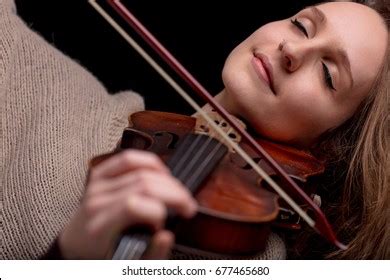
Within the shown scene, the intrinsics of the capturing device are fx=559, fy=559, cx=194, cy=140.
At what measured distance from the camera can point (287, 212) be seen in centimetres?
82

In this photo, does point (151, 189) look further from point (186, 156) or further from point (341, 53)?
point (341, 53)

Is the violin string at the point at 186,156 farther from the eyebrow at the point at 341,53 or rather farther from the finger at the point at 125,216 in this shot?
the eyebrow at the point at 341,53

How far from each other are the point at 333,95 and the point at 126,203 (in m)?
0.52

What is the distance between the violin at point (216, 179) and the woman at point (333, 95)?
0.37 feet

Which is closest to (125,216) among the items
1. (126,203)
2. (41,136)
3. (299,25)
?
(126,203)

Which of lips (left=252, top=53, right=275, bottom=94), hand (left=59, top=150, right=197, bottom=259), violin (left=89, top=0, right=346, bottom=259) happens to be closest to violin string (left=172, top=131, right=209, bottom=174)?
violin (left=89, top=0, right=346, bottom=259)

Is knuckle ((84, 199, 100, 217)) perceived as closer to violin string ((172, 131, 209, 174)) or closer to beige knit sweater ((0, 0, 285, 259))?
violin string ((172, 131, 209, 174))

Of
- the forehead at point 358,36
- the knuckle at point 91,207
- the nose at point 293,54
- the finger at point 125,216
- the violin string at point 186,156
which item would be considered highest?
the knuckle at point 91,207

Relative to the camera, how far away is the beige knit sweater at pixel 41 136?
0.87 metres

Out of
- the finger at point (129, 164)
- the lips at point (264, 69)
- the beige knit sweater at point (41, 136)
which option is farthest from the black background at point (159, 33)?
the finger at point (129, 164)

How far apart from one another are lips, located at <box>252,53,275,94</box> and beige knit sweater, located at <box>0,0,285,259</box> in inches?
9.9

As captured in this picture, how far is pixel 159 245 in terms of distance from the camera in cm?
54
